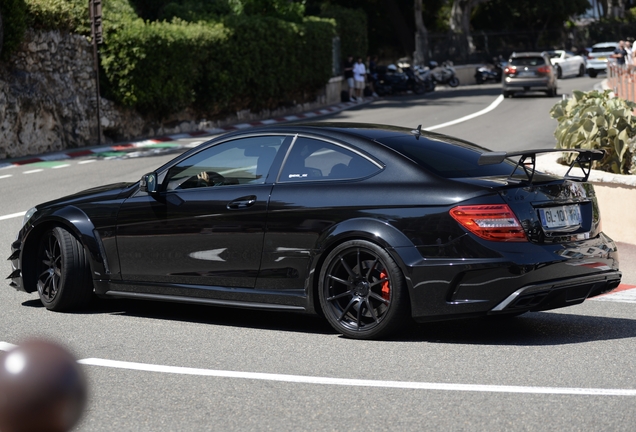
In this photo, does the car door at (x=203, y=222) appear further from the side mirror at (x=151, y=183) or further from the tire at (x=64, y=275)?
the tire at (x=64, y=275)

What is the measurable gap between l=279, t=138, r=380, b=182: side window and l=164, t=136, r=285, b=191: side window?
0.16 metres

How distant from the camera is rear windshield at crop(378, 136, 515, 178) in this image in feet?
23.0

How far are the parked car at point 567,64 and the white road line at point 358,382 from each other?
5513cm

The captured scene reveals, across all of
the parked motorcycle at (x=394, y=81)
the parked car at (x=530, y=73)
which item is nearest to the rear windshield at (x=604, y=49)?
the parked motorcycle at (x=394, y=81)

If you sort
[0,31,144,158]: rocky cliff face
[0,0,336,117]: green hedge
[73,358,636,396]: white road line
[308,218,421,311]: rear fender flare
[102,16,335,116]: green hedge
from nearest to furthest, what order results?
[73,358,636,396]: white road line < [308,218,421,311]: rear fender flare < [0,31,144,158]: rocky cliff face < [0,0,336,117]: green hedge < [102,16,335,116]: green hedge

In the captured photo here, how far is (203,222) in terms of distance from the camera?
24.7ft

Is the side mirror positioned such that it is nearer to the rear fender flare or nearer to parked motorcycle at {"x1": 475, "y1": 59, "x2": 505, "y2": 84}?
the rear fender flare

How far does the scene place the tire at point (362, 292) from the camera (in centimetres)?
675

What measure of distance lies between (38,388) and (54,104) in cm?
2323

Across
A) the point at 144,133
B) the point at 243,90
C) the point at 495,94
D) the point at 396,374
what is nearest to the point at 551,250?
the point at 396,374

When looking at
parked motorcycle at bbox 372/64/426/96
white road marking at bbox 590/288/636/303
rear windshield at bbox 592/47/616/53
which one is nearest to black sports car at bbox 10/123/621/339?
white road marking at bbox 590/288/636/303

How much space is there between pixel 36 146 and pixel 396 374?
20292 millimetres

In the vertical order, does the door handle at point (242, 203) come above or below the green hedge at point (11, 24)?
below

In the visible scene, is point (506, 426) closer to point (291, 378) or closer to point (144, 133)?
point (291, 378)
